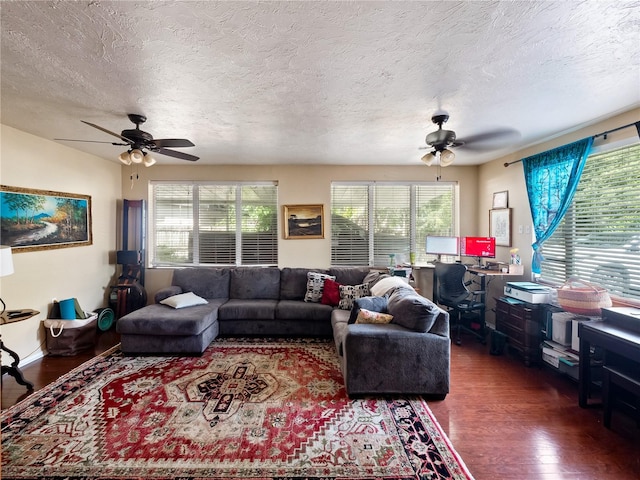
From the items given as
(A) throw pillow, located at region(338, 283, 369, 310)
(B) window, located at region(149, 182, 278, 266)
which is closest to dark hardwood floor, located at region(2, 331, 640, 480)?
(A) throw pillow, located at region(338, 283, 369, 310)

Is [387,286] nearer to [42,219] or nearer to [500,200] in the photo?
[500,200]

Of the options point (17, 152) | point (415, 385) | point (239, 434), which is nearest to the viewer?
point (239, 434)

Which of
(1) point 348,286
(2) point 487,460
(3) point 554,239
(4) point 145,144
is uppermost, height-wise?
(4) point 145,144

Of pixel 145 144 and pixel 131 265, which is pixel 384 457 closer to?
pixel 145 144

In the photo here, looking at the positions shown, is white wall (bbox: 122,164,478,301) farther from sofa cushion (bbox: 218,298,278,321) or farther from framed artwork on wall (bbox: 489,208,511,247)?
sofa cushion (bbox: 218,298,278,321)

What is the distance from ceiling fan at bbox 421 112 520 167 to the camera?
268 centimetres

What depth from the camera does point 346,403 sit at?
240 centimetres

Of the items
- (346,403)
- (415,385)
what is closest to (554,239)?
(415,385)

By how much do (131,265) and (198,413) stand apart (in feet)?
10.3

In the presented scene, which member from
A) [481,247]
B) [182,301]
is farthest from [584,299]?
[182,301]

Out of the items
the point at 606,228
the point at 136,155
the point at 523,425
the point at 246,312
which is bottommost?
the point at 523,425

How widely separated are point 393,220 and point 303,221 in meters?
1.57

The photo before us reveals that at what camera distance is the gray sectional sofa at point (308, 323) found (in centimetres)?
247

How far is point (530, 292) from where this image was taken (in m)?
3.13
